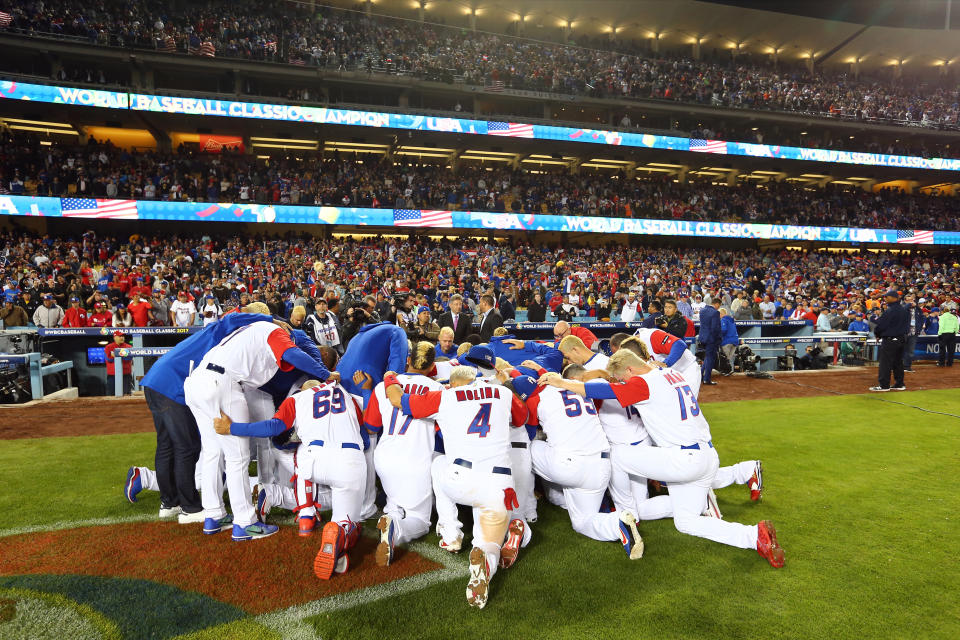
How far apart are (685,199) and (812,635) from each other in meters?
33.8

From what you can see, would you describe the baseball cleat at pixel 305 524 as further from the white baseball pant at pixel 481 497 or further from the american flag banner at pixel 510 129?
the american flag banner at pixel 510 129

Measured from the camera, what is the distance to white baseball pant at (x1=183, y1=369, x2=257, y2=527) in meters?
4.41

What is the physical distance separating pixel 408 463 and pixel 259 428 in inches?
47.4

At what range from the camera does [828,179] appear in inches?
1555

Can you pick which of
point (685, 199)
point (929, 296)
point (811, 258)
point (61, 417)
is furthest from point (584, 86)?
point (61, 417)

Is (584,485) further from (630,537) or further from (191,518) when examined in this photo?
(191,518)

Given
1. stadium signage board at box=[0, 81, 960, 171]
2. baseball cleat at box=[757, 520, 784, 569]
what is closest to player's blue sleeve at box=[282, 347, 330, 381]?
baseball cleat at box=[757, 520, 784, 569]

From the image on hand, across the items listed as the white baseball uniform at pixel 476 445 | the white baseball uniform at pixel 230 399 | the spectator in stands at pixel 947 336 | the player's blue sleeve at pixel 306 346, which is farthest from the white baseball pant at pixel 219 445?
the spectator in stands at pixel 947 336

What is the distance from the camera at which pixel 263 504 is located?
15.8 feet

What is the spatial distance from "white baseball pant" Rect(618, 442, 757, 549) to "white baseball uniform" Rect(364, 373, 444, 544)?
1633 millimetres

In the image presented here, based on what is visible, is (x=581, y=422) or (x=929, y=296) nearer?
(x=581, y=422)

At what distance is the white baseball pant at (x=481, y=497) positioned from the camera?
3.74 meters

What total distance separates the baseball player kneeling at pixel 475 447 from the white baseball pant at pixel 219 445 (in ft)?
4.32

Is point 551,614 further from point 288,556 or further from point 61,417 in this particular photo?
point 61,417
